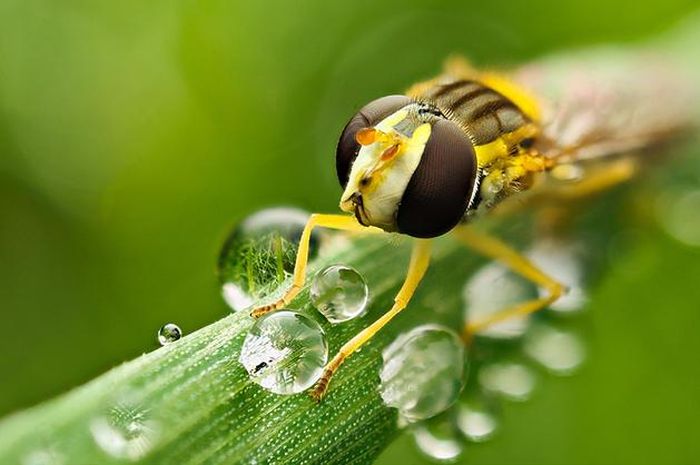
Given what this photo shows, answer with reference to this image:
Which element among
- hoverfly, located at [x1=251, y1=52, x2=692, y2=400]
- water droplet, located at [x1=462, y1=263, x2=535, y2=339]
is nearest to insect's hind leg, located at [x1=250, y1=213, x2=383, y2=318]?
hoverfly, located at [x1=251, y1=52, x2=692, y2=400]

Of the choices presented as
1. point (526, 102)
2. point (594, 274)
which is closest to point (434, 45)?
point (526, 102)

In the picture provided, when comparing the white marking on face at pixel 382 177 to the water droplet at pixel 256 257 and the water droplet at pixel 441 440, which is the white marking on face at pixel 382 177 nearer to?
the water droplet at pixel 256 257

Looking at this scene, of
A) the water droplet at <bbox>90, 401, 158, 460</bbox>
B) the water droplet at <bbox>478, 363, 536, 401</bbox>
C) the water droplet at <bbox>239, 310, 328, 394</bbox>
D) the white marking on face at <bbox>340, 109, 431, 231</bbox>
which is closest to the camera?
the water droplet at <bbox>90, 401, 158, 460</bbox>

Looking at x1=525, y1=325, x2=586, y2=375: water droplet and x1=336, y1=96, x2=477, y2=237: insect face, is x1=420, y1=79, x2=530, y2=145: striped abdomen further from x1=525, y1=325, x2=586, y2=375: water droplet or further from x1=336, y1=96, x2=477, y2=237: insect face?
x1=525, y1=325, x2=586, y2=375: water droplet

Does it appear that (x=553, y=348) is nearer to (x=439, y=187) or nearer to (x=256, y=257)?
(x=439, y=187)

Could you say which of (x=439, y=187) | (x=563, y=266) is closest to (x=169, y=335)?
(x=439, y=187)
